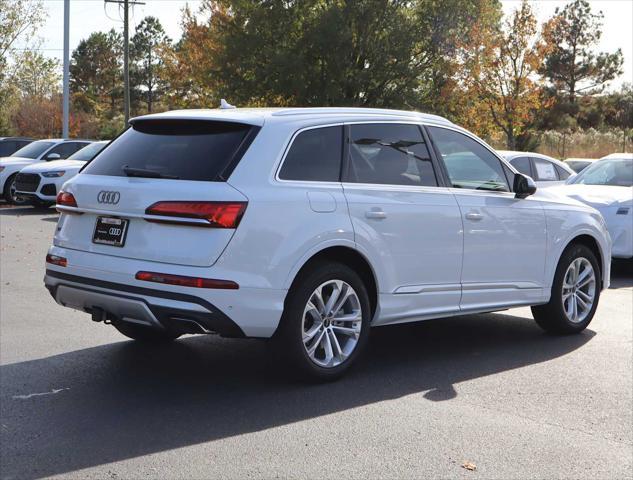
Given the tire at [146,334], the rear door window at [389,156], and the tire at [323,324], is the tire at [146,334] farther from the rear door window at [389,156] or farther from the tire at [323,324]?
the rear door window at [389,156]

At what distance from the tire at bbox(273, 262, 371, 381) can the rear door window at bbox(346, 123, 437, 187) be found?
2.44ft

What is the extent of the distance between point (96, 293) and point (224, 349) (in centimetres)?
167

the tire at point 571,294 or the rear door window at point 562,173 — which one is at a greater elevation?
the rear door window at point 562,173

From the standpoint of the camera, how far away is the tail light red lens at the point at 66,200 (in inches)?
255

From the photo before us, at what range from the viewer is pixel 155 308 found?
580 centimetres

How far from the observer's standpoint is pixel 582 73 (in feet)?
197

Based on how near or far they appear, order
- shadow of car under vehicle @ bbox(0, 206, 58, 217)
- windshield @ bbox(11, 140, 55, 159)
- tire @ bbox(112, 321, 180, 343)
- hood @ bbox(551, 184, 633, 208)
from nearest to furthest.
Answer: tire @ bbox(112, 321, 180, 343) → hood @ bbox(551, 184, 633, 208) → shadow of car under vehicle @ bbox(0, 206, 58, 217) → windshield @ bbox(11, 140, 55, 159)

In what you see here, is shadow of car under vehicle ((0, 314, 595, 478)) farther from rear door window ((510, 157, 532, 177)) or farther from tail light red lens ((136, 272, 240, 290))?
rear door window ((510, 157, 532, 177))

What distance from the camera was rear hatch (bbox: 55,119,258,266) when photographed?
5.79 metres

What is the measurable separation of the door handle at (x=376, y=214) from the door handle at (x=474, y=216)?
94cm

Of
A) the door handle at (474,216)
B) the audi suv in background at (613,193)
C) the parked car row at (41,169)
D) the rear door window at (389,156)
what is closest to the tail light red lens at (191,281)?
the rear door window at (389,156)

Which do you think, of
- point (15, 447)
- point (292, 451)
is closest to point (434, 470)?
point (292, 451)

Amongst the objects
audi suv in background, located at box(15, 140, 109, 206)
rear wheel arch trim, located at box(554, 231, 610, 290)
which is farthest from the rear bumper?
audi suv in background, located at box(15, 140, 109, 206)

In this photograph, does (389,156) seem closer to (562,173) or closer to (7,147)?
(562,173)
